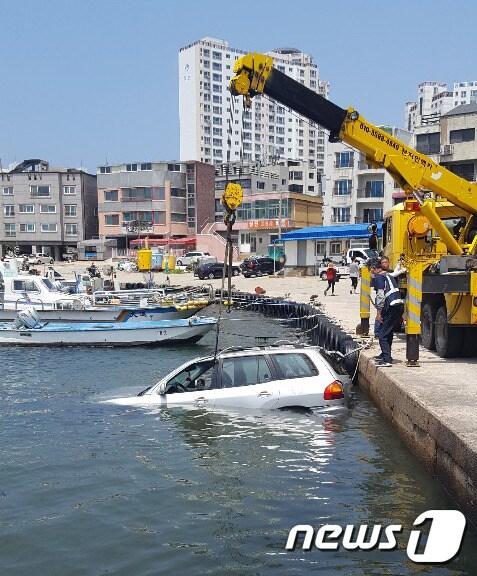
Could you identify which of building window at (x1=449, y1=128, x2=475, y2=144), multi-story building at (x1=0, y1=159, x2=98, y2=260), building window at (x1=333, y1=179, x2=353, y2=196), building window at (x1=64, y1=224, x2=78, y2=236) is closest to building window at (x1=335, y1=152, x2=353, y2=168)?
building window at (x1=333, y1=179, x2=353, y2=196)

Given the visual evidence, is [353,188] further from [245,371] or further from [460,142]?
[245,371]

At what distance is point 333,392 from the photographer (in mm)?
10633

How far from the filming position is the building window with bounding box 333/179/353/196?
70.9 m

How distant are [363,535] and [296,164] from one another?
91902 mm

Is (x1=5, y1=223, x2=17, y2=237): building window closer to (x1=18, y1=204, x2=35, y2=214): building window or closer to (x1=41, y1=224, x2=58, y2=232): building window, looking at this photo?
(x1=18, y1=204, x2=35, y2=214): building window

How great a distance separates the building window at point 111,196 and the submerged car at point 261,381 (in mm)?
79104

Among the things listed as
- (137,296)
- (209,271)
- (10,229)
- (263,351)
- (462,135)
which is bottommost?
(137,296)

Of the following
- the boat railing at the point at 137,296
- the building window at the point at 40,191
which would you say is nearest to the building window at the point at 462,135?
the boat railing at the point at 137,296

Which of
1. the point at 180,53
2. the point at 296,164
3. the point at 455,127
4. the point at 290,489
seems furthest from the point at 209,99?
the point at 290,489

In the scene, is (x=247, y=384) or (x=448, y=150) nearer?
(x=247, y=384)

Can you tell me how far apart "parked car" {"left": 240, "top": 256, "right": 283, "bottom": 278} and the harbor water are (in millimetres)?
39615

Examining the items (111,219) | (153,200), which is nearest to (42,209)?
(111,219)

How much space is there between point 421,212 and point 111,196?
78.0 metres

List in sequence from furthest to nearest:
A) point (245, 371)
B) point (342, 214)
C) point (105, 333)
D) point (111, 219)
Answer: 1. point (111, 219)
2. point (342, 214)
3. point (105, 333)
4. point (245, 371)
